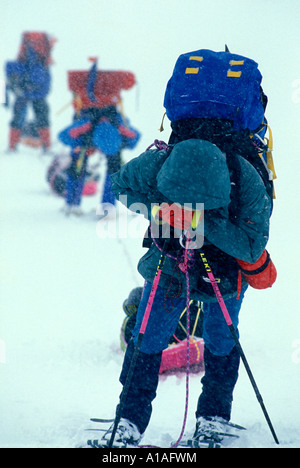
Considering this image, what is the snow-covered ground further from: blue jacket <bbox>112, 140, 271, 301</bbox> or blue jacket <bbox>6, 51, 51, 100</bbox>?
blue jacket <bbox>112, 140, 271, 301</bbox>

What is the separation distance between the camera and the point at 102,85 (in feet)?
15.9

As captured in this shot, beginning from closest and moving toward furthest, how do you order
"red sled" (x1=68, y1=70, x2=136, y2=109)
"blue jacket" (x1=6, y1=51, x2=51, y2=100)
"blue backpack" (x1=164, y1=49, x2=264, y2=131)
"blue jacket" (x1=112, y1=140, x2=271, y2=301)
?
"blue jacket" (x1=112, y1=140, x2=271, y2=301)
"blue backpack" (x1=164, y1=49, x2=264, y2=131)
"red sled" (x1=68, y1=70, x2=136, y2=109)
"blue jacket" (x1=6, y1=51, x2=51, y2=100)

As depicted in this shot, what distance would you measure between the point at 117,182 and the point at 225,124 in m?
0.44

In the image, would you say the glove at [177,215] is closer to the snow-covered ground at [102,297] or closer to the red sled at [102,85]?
the snow-covered ground at [102,297]

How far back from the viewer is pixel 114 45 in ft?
34.7

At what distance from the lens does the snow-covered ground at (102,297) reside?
205cm

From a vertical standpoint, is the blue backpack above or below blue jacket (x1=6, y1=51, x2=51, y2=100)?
below

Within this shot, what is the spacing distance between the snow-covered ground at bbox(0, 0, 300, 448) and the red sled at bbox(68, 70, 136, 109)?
1.31 m

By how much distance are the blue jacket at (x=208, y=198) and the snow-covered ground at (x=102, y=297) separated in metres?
0.73

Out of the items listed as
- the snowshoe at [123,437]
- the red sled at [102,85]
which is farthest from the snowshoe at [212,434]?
the red sled at [102,85]

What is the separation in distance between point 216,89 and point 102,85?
3.61 m

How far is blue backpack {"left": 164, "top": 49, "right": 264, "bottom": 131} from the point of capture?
Answer: 1.49m

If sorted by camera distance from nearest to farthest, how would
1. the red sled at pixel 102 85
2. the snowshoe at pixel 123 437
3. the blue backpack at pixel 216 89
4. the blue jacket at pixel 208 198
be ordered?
1. the blue jacket at pixel 208 198
2. the blue backpack at pixel 216 89
3. the snowshoe at pixel 123 437
4. the red sled at pixel 102 85

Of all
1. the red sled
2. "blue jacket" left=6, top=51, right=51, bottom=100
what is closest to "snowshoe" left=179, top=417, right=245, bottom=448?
the red sled
